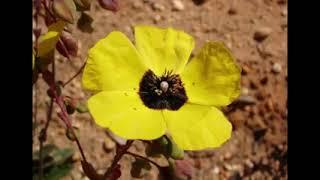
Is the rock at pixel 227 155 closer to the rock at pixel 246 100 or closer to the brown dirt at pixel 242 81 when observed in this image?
the brown dirt at pixel 242 81

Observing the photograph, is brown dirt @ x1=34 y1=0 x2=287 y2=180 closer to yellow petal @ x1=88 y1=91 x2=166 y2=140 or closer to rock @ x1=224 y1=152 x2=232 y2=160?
rock @ x1=224 y1=152 x2=232 y2=160

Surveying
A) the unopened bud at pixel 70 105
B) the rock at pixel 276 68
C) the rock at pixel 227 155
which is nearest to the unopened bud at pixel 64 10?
the unopened bud at pixel 70 105

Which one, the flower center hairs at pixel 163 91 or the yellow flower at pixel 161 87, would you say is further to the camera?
the flower center hairs at pixel 163 91

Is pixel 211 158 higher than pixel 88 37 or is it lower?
lower
